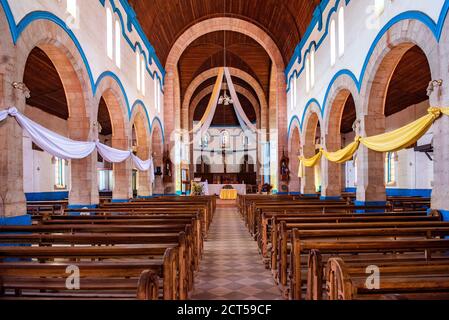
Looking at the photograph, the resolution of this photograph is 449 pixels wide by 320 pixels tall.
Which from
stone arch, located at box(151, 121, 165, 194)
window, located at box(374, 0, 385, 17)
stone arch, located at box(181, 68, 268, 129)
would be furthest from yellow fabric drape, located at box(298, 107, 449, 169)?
stone arch, located at box(181, 68, 268, 129)

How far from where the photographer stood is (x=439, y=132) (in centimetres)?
615

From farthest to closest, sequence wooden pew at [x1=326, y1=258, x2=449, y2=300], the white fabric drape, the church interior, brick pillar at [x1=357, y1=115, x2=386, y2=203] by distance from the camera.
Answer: the white fabric drape → brick pillar at [x1=357, y1=115, x2=386, y2=203] → the church interior → wooden pew at [x1=326, y1=258, x2=449, y2=300]

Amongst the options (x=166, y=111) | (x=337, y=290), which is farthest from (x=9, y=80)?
(x=166, y=111)

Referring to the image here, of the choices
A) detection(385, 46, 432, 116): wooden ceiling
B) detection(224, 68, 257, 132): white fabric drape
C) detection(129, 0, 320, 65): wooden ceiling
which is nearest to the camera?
detection(385, 46, 432, 116): wooden ceiling

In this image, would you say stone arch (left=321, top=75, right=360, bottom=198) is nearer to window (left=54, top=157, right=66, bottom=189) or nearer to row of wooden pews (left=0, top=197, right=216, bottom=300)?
row of wooden pews (left=0, top=197, right=216, bottom=300)

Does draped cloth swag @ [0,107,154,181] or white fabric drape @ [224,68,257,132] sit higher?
white fabric drape @ [224,68,257,132]

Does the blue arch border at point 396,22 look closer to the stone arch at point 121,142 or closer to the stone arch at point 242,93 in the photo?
the stone arch at point 121,142

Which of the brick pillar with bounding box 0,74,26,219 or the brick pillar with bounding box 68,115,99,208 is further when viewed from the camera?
the brick pillar with bounding box 68,115,99,208

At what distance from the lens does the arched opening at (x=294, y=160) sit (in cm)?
1873

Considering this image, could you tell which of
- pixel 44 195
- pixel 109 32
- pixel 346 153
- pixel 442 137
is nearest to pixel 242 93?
pixel 44 195

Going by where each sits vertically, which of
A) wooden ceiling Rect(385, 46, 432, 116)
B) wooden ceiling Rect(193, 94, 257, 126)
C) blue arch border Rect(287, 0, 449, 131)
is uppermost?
wooden ceiling Rect(193, 94, 257, 126)

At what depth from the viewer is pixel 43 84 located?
13.5m

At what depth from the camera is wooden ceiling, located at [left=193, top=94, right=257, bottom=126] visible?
3219cm
